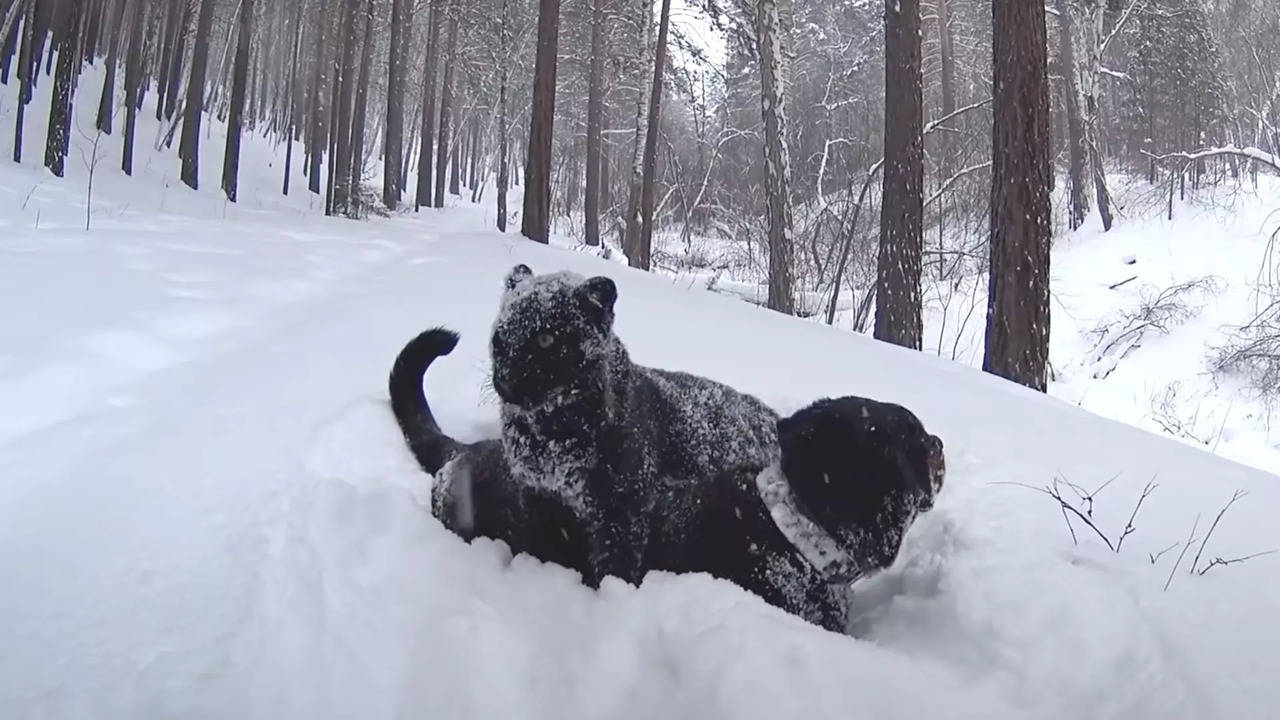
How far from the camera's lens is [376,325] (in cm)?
441

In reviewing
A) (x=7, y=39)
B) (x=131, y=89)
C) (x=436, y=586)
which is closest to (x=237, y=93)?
(x=131, y=89)

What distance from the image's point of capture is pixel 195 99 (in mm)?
16422

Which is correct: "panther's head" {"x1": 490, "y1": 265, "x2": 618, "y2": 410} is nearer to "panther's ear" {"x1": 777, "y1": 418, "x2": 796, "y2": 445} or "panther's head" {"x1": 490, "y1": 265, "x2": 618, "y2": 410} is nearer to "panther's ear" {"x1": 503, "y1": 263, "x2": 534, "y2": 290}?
"panther's ear" {"x1": 503, "y1": 263, "x2": 534, "y2": 290}

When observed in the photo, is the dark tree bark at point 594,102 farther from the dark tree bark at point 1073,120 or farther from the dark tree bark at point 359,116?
the dark tree bark at point 1073,120

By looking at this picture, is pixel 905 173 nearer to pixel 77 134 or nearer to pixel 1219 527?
pixel 1219 527

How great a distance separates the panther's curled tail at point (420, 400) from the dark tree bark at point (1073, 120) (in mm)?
20794

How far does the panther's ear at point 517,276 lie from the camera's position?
2301 millimetres

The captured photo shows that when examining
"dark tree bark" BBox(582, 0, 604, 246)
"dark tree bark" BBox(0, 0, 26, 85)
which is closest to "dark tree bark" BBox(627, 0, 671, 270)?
"dark tree bark" BBox(582, 0, 604, 246)

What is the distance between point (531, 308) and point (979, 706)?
1495 millimetres

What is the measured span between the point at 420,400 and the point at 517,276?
90 cm

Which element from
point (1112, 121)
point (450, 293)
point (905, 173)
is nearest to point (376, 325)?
point (450, 293)

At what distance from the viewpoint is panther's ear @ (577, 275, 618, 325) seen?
6.97 feet

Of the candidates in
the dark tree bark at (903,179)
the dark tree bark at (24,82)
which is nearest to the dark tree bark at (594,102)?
the dark tree bark at (24,82)

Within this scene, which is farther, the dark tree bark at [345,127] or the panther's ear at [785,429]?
the dark tree bark at [345,127]
